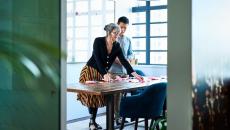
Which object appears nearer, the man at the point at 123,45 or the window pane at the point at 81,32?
the man at the point at 123,45

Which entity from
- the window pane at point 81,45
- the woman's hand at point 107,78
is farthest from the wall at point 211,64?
the window pane at point 81,45

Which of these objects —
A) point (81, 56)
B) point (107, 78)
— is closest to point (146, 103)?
point (107, 78)

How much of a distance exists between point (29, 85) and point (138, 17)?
615cm

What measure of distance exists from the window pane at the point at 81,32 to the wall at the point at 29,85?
4.28 meters

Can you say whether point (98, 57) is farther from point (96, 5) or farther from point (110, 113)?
point (96, 5)

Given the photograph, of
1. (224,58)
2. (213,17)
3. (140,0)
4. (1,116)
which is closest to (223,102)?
(224,58)

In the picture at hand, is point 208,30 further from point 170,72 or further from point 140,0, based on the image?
point 140,0

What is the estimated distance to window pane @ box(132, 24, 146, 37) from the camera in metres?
7.41

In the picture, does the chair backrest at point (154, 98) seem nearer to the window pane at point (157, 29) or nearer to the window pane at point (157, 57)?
the window pane at point (157, 57)

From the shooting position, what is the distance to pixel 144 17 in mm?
7395

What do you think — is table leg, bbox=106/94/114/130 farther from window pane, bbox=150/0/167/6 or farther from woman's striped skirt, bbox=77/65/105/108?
window pane, bbox=150/0/167/6

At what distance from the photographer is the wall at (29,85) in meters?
1.47

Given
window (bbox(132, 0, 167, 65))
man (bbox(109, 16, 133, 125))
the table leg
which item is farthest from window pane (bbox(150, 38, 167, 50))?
the table leg

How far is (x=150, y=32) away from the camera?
24.1 ft
